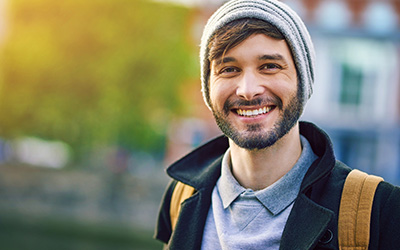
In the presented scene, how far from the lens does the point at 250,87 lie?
182 cm

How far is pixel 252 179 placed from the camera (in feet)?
6.40

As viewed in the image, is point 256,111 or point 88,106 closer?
point 256,111

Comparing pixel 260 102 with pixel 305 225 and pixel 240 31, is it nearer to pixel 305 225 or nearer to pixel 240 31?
pixel 240 31

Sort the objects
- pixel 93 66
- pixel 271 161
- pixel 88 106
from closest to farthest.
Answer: pixel 271 161, pixel 93 66, pixel 88 106

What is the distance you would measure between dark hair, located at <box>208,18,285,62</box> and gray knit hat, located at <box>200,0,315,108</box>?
0.02 metres

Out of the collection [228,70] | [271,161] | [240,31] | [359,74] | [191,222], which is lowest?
[191,222]

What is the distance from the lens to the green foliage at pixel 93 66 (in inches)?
562

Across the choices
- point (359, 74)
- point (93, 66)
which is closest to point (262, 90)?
point (93, 66)

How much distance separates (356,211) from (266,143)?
0.38 m

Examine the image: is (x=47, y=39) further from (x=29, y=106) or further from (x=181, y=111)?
(x=181, y=111)

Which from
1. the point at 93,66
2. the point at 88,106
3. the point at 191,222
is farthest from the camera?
the point at 88,106

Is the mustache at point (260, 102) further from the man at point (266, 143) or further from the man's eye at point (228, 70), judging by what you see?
the man's eye at point (228, 70)

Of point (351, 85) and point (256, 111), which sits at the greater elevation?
point (351, 85)

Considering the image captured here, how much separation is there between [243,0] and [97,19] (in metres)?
12.9
